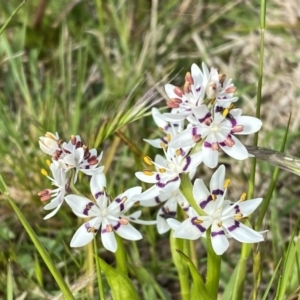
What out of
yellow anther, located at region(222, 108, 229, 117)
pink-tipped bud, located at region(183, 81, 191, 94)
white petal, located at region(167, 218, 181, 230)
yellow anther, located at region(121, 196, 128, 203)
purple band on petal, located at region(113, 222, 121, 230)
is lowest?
purple band on petal, located at region(113, 222, 121, 230)

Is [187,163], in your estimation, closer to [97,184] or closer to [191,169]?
[191,169]

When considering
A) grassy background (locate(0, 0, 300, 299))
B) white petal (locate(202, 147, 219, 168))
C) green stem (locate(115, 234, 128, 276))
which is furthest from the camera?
grassy background (locate(0, 0, 300, 299))

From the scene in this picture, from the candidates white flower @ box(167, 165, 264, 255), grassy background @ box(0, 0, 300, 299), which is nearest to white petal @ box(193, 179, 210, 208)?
white flower @ box(167, 165, 264, 255)

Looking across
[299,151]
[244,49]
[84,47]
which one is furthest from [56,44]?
[299,151]

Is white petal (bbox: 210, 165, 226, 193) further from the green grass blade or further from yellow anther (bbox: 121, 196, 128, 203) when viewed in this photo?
the green grass blade

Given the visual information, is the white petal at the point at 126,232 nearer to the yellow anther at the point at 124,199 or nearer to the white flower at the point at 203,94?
the yellow anther at the point at 124,199

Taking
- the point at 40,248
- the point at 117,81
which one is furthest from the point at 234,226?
the point at 117,81
